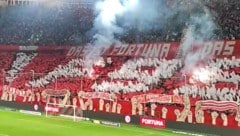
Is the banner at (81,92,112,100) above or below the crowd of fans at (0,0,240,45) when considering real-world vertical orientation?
below

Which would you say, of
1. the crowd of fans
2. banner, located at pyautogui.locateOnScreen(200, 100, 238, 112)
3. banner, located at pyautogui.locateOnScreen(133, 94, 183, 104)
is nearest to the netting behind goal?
banner, located at pyautogui.locateOnScreen(133, 94, 183, 104)

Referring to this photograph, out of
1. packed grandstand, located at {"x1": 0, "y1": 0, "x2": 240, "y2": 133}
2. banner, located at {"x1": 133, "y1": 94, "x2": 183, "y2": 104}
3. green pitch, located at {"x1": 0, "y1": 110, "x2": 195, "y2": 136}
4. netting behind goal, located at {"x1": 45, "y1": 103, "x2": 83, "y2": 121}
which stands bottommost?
green pitch, located at {"x1": 0, "y1": 110, "x2": 195, "y2": 136}

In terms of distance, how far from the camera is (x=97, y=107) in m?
27.7

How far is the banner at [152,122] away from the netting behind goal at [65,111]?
432cm

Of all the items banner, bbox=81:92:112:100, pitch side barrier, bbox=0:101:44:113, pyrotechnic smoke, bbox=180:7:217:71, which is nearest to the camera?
banner, bbox=81:92:112:100

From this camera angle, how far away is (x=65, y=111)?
91.4 feet

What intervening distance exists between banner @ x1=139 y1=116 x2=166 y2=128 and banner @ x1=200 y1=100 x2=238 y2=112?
2.14 m

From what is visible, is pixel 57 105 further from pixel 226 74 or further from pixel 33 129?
pixel 226 74

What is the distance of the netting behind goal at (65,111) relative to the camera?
27.3 meters

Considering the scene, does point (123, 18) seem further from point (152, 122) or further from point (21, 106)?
point (152, 122)

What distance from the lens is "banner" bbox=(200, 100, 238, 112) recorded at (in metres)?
22.0

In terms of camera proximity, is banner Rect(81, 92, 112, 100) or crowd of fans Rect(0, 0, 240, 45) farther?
crowd of fans Rect(0, 0, 240, 45)

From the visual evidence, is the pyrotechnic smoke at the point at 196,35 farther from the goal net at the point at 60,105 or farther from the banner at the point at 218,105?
the goal net at the point at 60,105

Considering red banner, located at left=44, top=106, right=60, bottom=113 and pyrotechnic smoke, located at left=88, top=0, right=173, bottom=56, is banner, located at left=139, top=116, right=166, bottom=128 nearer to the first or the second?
red banner, located at left=44, top=106, right=60, bottom=113
